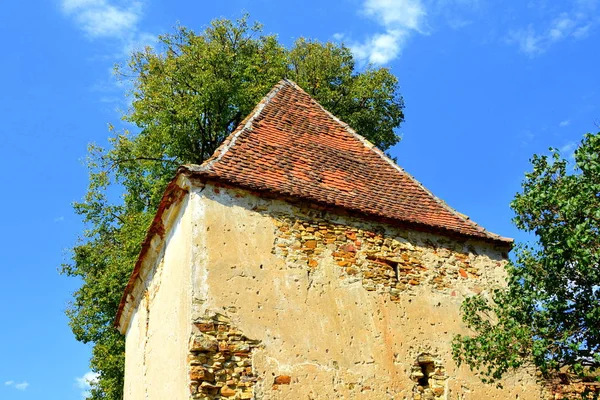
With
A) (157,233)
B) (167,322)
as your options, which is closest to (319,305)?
(167,322)

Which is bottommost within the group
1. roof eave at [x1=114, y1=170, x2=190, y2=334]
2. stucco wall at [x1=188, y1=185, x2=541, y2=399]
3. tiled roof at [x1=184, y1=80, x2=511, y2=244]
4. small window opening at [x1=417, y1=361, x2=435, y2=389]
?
small window opening at [x1=417, y1=361, x2=435, y2=389]

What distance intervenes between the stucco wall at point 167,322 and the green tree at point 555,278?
345 cm

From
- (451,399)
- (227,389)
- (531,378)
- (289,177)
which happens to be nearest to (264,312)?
(227,389)

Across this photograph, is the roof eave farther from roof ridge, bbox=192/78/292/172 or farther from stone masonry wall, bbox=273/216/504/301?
stone masonry wall, bbox=273/216/504/301

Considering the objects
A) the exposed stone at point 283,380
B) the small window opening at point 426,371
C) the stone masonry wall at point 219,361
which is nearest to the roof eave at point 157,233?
the stone masonry wall at point 219,361

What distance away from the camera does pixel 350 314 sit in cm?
772

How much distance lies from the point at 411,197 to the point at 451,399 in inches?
121

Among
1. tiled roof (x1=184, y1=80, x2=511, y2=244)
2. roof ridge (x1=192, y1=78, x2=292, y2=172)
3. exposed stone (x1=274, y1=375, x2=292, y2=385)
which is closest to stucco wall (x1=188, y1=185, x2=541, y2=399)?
exposed stone (x1=274, y1=375, x2=292, y2=385)

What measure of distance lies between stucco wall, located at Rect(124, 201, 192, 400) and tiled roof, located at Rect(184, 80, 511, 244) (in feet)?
3.42

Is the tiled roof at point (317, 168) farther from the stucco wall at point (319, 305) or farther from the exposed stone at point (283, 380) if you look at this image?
the exposed stone at point (283, 380)

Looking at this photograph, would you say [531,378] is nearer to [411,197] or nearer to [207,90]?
[411,197]

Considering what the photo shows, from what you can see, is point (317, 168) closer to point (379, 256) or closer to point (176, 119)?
point (379, 256)

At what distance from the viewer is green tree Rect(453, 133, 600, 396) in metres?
6.60

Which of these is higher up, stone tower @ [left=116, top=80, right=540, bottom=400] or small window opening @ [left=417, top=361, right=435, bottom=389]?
stone tower @ [left=116, top=80, right=540, bottom=400]
